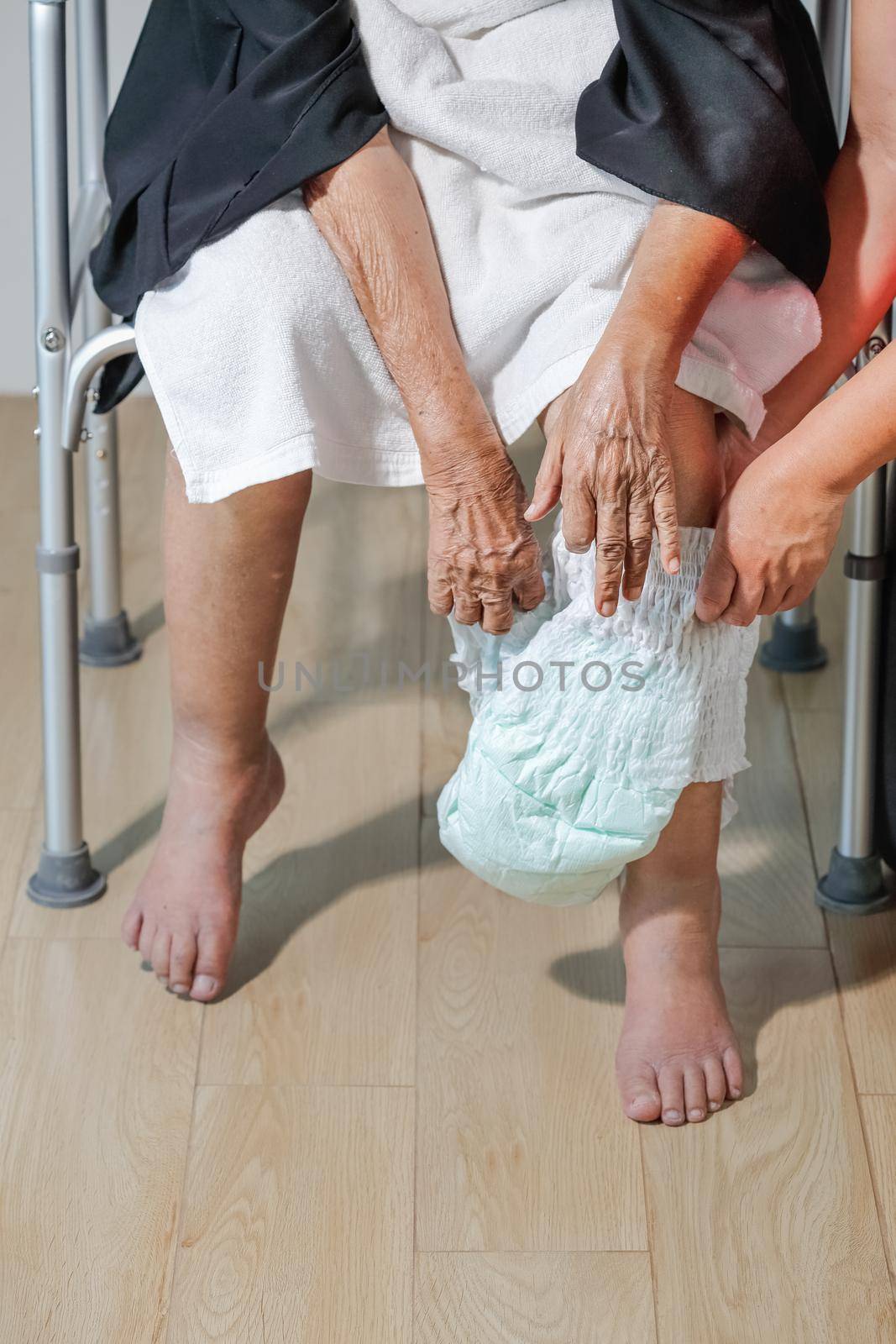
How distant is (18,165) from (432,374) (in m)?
1.26

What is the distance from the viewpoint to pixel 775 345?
3.18ft

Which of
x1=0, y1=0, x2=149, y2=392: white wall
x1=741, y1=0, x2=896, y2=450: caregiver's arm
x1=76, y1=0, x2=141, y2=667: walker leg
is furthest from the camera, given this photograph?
x1=0, y1=0, x2=149, y2=392: white wall

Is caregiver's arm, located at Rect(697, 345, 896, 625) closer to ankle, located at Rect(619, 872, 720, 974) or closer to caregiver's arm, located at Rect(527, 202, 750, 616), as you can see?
caregiver's arm, located at Rect(527, 202, 750, 616)

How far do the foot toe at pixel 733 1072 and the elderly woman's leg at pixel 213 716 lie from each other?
1.20ft

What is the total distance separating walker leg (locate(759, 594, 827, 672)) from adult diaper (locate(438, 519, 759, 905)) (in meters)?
0.52

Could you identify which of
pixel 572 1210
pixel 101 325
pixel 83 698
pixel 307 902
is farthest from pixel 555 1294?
pixel 101 325

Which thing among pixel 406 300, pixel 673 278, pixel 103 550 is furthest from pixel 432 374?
pixel 103 550

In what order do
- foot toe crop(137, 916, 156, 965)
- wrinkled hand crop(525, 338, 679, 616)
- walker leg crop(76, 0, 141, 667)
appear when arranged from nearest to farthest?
wrinkled hand crop(525, 338, 679, 616)
foot toe crop(137, 916, 156, 965)
walker leg crop(76, 0, 141, 667)

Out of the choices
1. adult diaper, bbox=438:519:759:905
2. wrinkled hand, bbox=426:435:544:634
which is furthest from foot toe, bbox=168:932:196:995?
wrinkled hand, bbox=426:435:544:634

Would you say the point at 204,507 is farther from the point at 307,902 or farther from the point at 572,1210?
the point at 572,1210

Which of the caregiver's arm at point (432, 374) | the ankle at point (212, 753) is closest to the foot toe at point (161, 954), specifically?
the ankle at point (212, 753)

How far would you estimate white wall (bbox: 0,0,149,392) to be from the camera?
6.09 feet

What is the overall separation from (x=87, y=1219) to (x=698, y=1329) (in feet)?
1.24

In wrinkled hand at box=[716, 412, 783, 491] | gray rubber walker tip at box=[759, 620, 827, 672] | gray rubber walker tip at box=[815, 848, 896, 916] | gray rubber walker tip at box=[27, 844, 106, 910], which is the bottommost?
gray rubber walker tip at box=[27, 844, 106, 910]
